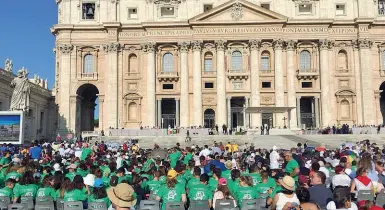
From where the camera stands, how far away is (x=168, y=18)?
185ft

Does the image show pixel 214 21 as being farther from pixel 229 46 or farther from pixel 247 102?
pixel 247 102

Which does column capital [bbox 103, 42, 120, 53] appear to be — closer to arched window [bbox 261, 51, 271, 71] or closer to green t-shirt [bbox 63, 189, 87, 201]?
arched window [bbox 261, 51, 271, 71]

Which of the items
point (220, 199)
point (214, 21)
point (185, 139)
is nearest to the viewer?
point (220, 199)

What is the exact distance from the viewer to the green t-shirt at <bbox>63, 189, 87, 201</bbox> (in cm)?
936

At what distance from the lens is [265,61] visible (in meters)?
55.9

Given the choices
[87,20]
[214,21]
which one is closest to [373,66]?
[214,21]

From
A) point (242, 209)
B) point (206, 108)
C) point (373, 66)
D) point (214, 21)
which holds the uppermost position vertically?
point (214, 21)

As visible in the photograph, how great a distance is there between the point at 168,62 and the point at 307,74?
1797cm

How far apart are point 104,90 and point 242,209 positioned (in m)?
48.0

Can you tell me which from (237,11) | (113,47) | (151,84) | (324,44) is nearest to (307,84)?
(324,44)

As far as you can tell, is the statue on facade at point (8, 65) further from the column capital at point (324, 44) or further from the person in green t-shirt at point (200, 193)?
the person in green t-shirt at point (200, 193)

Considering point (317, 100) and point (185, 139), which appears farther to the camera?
point (317, 100)

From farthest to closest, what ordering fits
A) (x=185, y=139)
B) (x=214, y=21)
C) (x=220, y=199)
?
(x=214, y=21) → (x=185, y=139) → (x=220, y=199)

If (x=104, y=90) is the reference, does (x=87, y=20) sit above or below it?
above
